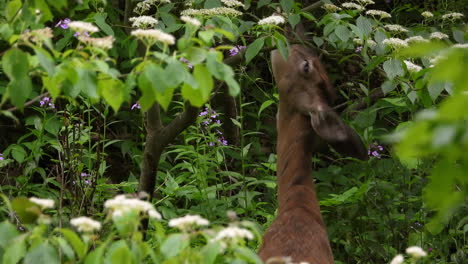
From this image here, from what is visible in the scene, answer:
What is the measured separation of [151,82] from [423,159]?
3.06 m

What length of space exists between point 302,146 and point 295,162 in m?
0.11

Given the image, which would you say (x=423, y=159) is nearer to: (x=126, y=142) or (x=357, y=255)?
(x=357, y=255)

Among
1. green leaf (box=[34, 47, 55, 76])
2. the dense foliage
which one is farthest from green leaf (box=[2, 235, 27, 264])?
green leaf (box=[34, 47, 55, 76])

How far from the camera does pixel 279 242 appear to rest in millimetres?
4633

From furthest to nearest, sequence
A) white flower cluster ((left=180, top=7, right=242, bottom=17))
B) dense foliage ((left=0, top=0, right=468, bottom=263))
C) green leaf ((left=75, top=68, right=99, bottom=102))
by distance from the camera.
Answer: white flower cluster ((left=180, top=7, right=242, bottom=17))
green leaf ((left=75, top=68, right=99, bottom=102))
dense foliage ((left=0, top=0, right=468, bottom=263))

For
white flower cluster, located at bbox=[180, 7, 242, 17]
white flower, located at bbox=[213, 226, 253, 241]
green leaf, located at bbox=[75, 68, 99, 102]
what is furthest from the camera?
white flower cluster, located at bbox=[180, 7, 242, 17]

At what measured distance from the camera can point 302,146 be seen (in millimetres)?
5164

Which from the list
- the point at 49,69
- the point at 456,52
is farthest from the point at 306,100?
the point at 456,52

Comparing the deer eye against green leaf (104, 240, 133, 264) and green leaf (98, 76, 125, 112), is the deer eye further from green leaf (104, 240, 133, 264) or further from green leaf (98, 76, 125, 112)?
green leaf (104, 240, 133, 264)

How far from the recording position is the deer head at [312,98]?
493 cm

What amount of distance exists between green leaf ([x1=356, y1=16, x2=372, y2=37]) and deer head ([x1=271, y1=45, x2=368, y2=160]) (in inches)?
16.3

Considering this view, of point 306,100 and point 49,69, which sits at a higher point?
point 49,69

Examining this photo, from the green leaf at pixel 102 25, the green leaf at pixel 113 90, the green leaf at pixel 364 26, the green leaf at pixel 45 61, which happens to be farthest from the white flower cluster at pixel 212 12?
the green leaf at pixel 45 61

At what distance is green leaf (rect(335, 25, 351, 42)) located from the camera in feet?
16.3
